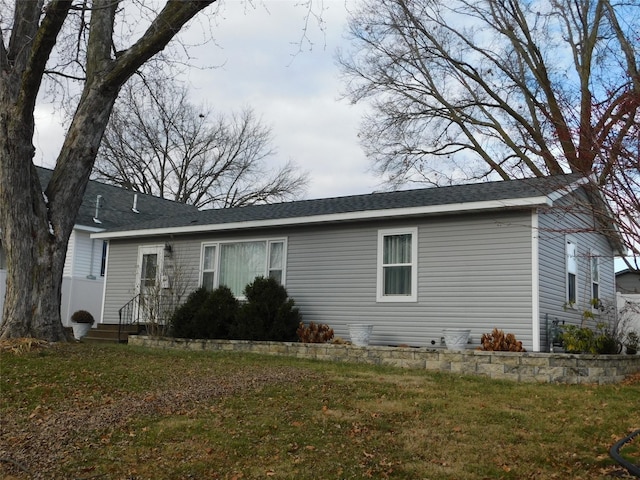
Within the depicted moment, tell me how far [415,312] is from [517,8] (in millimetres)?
14436

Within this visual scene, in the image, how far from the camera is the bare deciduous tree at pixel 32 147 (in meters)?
9.63

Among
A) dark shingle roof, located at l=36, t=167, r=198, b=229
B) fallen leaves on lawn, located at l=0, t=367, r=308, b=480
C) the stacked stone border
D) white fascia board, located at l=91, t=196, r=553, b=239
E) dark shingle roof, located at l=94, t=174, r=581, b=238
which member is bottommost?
fallen leaves on lawn, located at l=0, t=367, r=308, b=480

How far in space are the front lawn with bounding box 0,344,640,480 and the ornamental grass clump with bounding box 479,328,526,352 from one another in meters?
1.22

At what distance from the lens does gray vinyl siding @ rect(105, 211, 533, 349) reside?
→ 10453 mm

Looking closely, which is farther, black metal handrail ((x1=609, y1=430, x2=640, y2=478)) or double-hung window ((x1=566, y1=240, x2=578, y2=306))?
double-hung window ((x1=566, y1=240, x2=578, y2=306))

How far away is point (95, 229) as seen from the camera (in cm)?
1825

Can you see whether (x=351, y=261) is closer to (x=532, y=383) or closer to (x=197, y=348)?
(x=197, y=348)

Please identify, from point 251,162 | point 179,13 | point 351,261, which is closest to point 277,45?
point 179,13

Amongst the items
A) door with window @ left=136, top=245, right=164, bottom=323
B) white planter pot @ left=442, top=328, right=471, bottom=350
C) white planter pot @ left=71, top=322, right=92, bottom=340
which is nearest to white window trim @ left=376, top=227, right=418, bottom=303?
white planter pot @ left=442, top=328, right=471, bottom=350

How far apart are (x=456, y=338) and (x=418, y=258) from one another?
1864 millimetres

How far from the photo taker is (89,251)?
A: 18531 mm

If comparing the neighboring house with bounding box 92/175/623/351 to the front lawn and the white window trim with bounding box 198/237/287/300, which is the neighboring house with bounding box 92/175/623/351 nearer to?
the white window trim with bounding box 198/237/287/300

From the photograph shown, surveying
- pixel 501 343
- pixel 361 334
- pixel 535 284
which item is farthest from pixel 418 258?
pixel 501 343

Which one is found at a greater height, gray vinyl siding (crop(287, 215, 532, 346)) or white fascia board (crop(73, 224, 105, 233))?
white fascia board (crop(73, 224, 105, 233))
